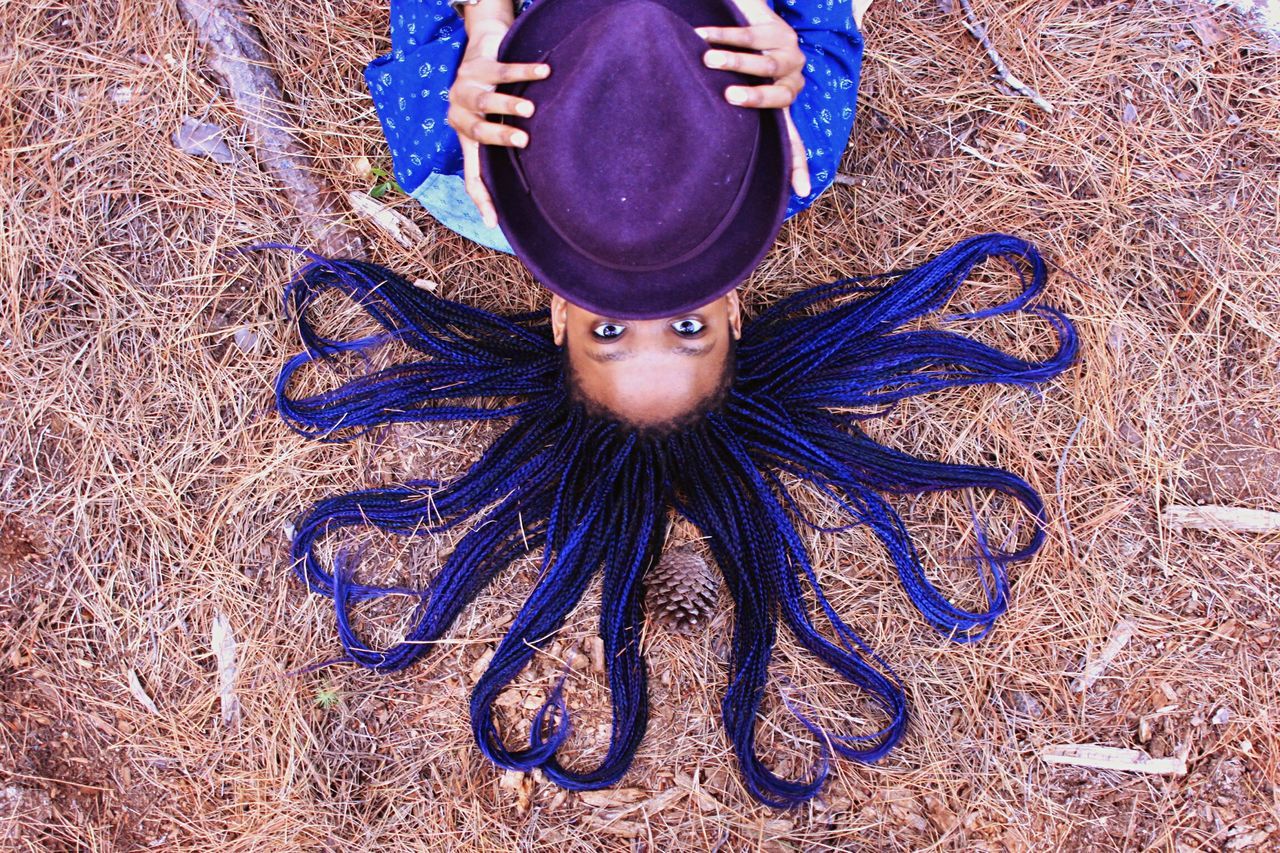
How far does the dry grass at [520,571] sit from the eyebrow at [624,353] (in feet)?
1.69

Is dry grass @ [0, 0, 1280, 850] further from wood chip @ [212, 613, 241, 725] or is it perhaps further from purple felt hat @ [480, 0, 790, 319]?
purple felt hat @ [480, 0, 790, 319]

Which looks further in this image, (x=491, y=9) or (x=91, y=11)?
(x=91, y=11)

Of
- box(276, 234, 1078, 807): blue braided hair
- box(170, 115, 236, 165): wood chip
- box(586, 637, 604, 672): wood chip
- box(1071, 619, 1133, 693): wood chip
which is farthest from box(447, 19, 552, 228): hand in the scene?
box(1071, 619, 1133, 693): wood chip

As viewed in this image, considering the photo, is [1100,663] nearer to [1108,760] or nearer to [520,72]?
[1108,760]

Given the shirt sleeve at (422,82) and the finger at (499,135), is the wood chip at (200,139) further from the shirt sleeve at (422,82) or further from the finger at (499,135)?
the finger at (499,135)

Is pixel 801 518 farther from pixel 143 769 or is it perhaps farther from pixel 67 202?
pixel 67 202

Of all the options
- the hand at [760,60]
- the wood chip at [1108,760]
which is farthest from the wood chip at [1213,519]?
the hand at [760,60]

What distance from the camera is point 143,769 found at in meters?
2.10

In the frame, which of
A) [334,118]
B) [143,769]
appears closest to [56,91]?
[334,118]

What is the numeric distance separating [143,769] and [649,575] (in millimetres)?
1211

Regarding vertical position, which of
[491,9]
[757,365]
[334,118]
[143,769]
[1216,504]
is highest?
[491,9]

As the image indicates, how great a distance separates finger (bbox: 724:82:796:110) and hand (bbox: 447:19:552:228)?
0.27 metres

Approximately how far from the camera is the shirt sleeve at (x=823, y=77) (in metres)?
1.85

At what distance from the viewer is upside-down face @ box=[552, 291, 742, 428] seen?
5.70ft
